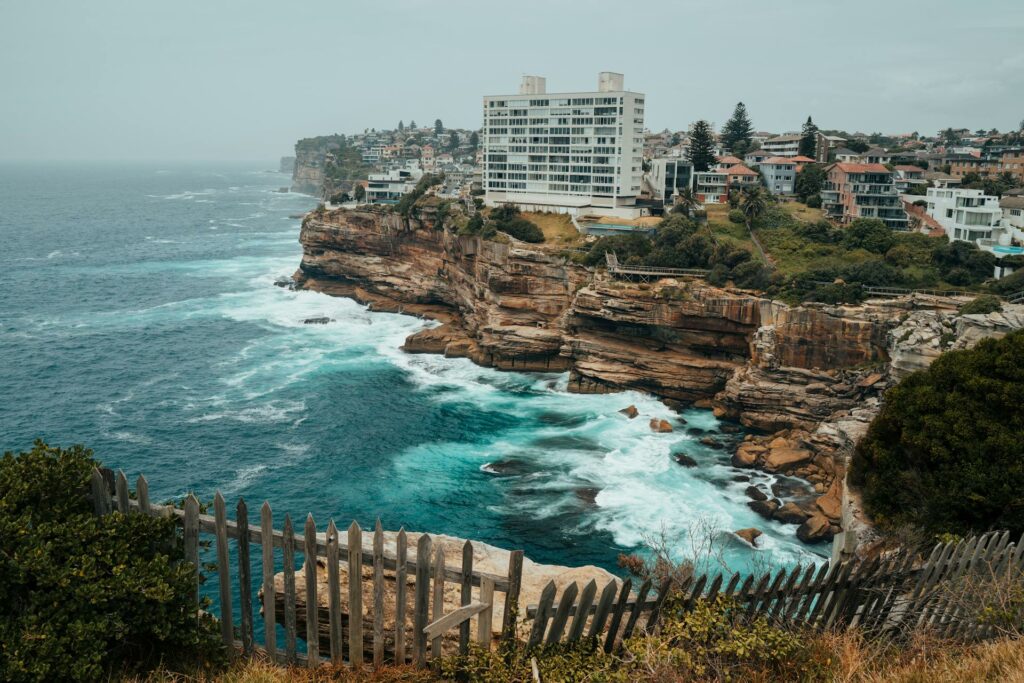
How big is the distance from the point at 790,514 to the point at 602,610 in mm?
28855

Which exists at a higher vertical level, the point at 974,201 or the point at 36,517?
the point at 974,201

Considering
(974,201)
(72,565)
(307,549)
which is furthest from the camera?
(974,201)

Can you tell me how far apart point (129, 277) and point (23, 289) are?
439 inches

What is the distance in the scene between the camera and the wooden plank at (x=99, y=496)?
400 inches

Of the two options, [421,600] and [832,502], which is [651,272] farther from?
[421,600]

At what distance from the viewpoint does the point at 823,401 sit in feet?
149

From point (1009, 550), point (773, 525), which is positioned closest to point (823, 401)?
point (773, 525)

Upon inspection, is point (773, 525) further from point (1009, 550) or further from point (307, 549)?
point (307, 549)

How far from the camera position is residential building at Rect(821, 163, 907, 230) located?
68875 millimetres

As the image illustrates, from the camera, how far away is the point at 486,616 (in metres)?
9.48

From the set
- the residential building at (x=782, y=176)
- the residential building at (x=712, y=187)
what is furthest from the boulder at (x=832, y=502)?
the residential building at (x=782, y=176)

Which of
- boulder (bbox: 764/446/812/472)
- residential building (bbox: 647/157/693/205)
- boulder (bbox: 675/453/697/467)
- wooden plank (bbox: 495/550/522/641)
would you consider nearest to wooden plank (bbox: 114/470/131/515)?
wooden plank (bbox: 495/550/522/641)

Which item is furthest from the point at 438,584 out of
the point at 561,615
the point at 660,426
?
the point at 660,426

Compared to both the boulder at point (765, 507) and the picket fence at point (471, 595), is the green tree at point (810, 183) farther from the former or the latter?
the picket fence at point (471, 595)
